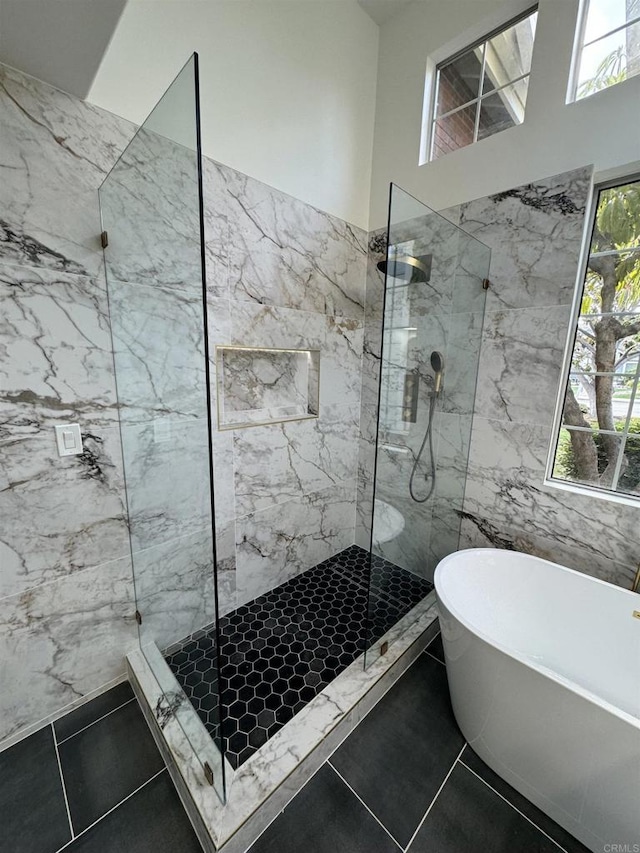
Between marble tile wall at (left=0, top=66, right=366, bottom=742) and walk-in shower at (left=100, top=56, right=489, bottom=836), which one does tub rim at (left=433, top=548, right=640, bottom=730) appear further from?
marble tile wall at (left=0, top=66, right=366, bottom=742)

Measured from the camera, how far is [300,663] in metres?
1.69

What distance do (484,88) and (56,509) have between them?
306cm

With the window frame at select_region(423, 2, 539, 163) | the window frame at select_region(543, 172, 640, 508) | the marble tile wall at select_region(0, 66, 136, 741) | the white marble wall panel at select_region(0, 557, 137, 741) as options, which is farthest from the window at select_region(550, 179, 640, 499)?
the white marble wall panel at select_region(0, 557, 137, 741)

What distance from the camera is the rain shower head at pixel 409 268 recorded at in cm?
156

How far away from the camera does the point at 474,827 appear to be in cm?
115

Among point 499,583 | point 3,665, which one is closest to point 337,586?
point 499,583

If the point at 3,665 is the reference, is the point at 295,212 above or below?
above

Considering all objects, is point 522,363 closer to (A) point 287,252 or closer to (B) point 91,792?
(A) point 287,252

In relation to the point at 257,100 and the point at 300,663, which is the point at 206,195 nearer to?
the point at 257,100

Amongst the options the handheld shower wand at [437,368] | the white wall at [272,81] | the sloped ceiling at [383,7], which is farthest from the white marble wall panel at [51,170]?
the sloped ceiling at [383,7]

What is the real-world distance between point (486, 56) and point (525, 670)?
9.86 feet

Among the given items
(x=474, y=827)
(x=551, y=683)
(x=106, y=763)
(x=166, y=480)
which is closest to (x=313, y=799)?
(x=474, y=827)

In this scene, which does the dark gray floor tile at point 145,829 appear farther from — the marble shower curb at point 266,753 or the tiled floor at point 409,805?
the tiled floor at point 409,805

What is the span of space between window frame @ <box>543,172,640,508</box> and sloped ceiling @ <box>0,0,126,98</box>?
6.49 ft
